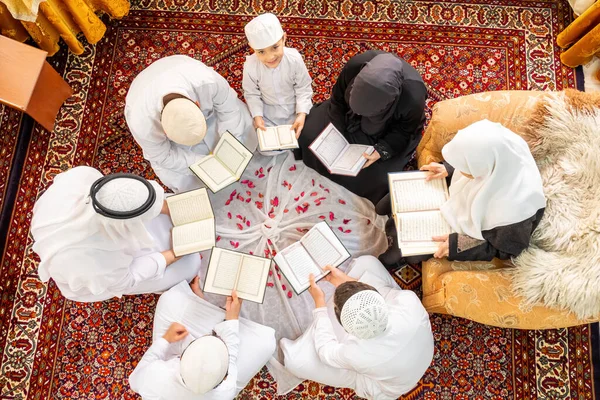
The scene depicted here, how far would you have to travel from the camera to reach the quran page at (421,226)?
9.05 ft

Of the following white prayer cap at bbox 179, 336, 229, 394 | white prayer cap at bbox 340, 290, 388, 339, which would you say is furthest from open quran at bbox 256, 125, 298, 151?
white prayer cap at bbox 179, 336, 229, 394

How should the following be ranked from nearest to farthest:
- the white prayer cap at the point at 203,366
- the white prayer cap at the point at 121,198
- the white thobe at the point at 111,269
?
the white prayer cap at the point at 121,198, the white thobe at the point at 111,269, the white prayer cap at the point at 203,366

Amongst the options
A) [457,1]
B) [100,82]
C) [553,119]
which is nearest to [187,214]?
[100,82]

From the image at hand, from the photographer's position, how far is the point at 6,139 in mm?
3551

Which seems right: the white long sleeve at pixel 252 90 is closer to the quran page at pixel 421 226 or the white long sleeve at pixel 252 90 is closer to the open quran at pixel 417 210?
the open quran at pixel 417 210

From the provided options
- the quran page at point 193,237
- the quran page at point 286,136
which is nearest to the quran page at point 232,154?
the quran page at point 286,136

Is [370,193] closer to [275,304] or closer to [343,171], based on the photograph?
[343,171]

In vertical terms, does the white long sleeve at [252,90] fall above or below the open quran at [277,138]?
above

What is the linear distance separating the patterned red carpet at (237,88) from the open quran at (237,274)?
680mm

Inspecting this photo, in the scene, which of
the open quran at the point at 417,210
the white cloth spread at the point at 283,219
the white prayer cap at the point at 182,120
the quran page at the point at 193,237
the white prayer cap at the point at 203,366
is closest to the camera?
the white prayer cap at the point at 203,366

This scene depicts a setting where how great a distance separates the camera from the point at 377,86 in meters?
2.51

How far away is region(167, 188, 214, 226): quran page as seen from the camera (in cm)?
291

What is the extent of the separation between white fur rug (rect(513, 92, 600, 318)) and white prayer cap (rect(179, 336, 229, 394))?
1612 millimetres

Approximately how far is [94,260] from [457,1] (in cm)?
325
